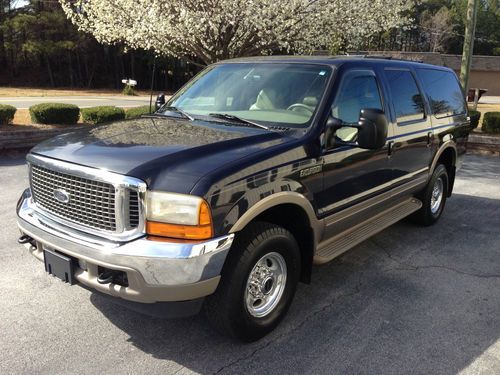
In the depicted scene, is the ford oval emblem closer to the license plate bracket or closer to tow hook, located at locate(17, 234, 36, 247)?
the license plate bracket

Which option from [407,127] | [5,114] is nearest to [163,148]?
[407,127]

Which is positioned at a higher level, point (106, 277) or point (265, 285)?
point (106, 277)

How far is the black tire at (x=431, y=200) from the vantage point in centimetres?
572

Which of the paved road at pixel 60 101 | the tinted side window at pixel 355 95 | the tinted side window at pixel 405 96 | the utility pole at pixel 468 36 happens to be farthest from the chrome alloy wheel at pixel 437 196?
the paved road at pixel 60 101

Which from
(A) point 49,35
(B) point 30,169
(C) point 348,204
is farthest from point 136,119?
(A) point 49,35

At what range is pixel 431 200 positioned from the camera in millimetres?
5934

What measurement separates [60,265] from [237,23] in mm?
9360

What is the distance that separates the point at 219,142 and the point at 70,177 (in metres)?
0.99

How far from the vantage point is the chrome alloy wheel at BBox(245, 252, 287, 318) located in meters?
3.26

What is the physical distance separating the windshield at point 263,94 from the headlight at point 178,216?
1290 millimetres

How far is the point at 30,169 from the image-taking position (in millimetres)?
3500

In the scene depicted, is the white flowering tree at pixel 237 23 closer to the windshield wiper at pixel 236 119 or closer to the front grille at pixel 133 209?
the windshield wiper at pixel 236 119

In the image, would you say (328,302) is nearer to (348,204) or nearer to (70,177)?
(348,204)

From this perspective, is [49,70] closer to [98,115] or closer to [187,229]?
[98,115]
